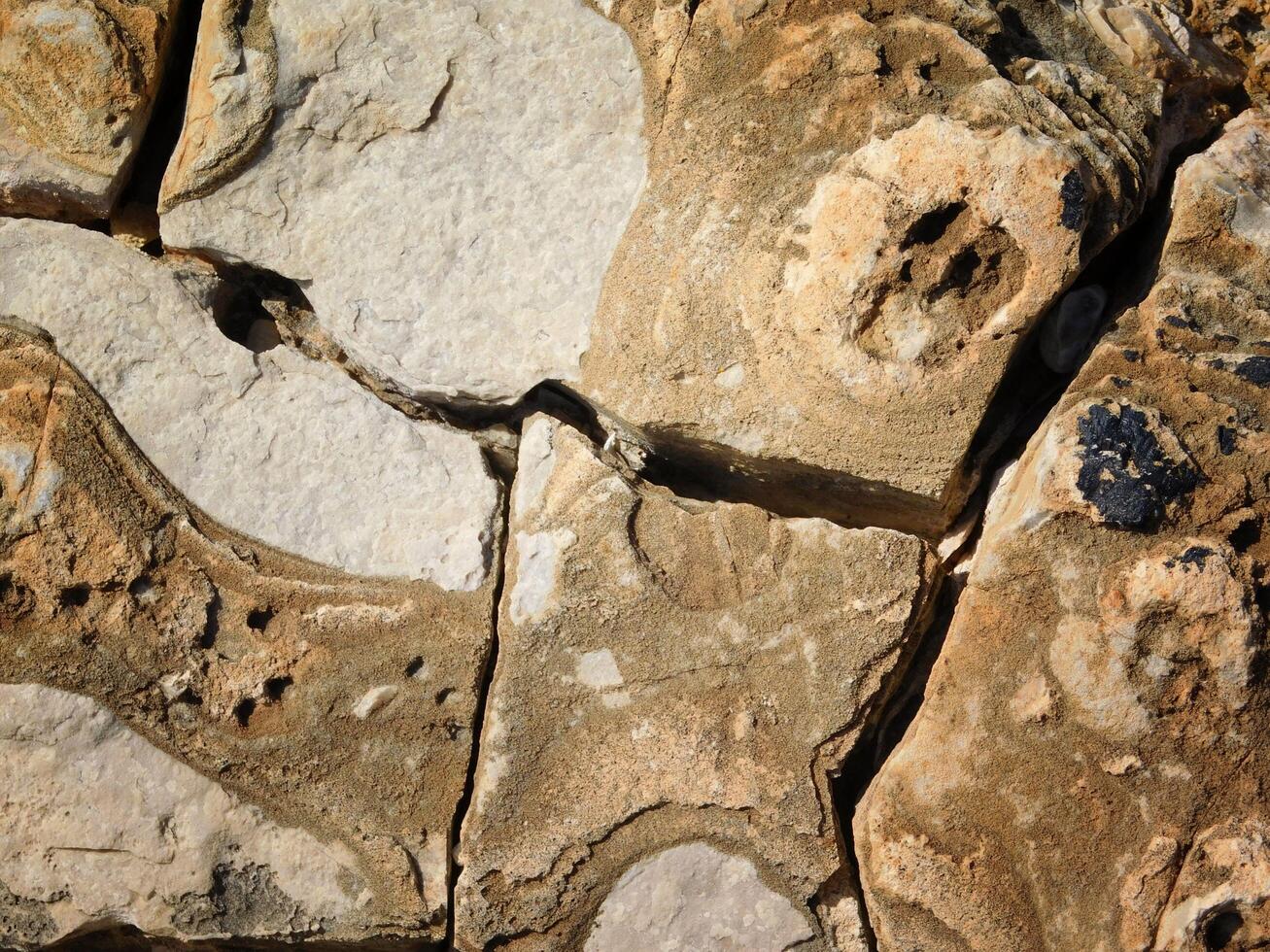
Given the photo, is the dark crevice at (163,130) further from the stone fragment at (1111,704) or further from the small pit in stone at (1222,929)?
the small pit in stone at (1222,929)

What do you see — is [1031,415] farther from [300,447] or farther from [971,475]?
[300,447]

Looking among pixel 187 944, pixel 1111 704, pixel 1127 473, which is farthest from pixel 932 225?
pixel 187 944

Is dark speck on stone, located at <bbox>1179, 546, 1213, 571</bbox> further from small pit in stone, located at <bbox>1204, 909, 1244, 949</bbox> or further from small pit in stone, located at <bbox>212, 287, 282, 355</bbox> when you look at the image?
small pit in stone, located at <bbox>212, 287, 282, 355</bbox>

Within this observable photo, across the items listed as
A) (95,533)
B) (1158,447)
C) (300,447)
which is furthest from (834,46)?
(95,533)

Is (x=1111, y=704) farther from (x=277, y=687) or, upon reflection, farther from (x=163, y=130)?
(x=163, y=130)

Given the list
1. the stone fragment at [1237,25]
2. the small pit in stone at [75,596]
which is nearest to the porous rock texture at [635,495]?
the small pit in stone at [75,596]
